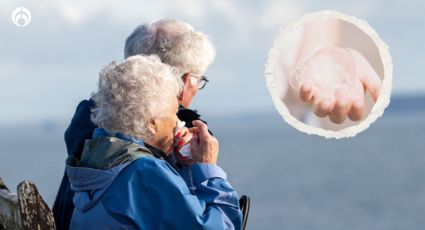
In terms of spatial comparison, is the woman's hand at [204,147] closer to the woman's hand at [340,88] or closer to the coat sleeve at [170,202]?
the coat sleeve at [170,202]

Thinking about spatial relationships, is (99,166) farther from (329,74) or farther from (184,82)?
(329,74)

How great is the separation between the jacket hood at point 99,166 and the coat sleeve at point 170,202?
0.06m

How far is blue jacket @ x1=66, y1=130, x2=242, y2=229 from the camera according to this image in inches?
160

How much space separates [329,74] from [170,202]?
1060mm

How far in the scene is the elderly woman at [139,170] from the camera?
4.08m

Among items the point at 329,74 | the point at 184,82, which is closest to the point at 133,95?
the point at 184,82

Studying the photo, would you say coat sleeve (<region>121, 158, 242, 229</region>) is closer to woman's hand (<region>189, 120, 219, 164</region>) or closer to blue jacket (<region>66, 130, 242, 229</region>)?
blue jacket (<region>66, 130, 242, 229</region>)

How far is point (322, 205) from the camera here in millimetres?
49594

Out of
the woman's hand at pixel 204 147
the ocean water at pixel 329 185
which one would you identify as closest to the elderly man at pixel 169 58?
the woman's hand at pixel 204 147

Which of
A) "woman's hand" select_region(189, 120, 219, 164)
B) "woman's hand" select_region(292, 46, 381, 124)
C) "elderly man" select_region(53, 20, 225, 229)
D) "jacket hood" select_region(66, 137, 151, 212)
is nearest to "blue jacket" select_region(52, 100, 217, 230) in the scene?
"elderly man" select_region(53, 20, 225, 229)

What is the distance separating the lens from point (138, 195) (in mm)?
4094

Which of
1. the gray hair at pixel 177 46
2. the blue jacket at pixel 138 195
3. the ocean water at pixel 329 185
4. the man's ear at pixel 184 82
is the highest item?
the ocean water at pixel 329 185

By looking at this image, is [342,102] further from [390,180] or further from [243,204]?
[390,180]

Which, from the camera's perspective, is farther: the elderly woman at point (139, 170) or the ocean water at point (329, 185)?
the ocean water at point (329, 185)
